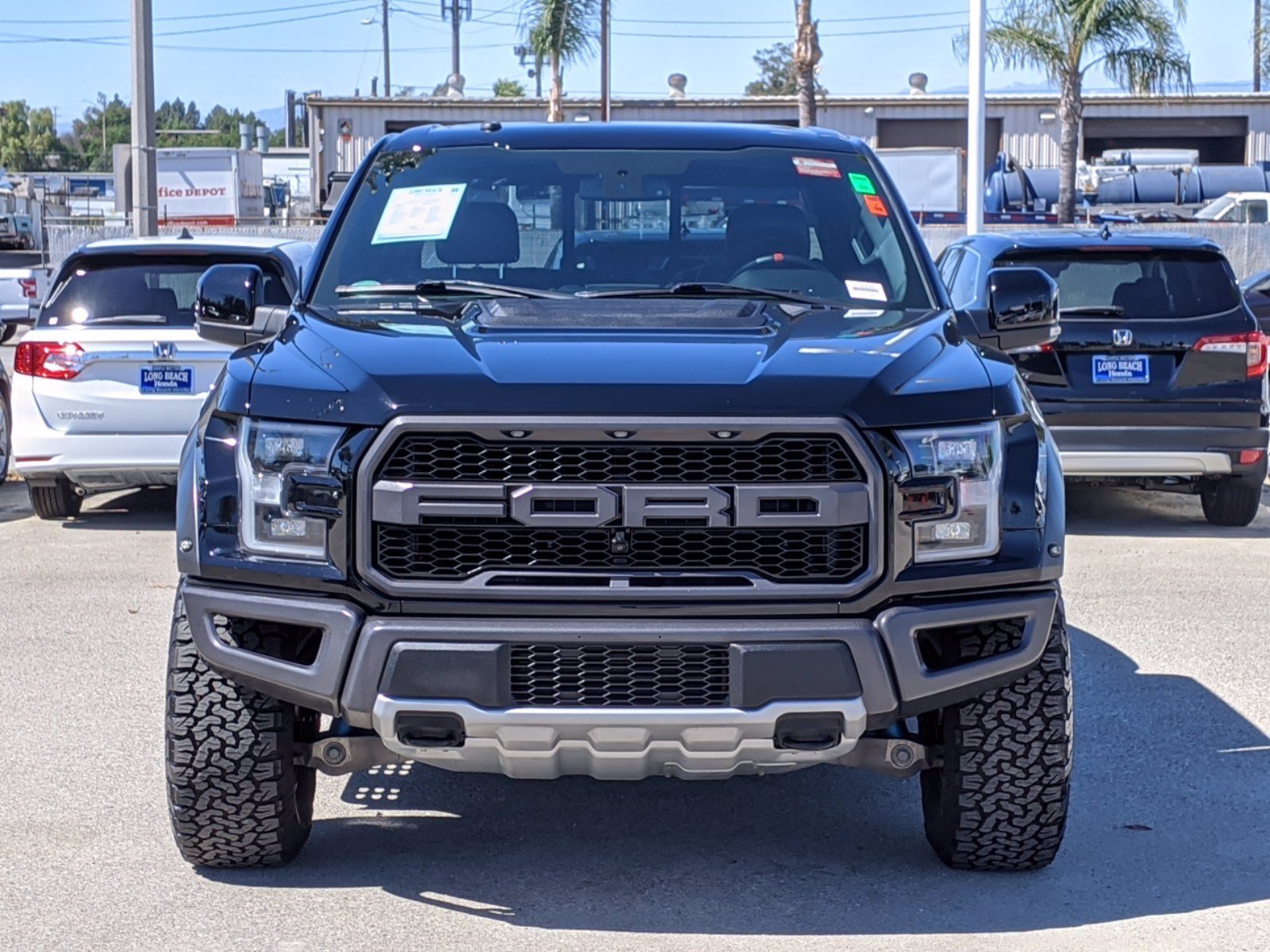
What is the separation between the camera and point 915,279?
18.1 feet

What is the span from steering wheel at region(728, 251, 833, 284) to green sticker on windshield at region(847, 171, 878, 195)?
444 mm

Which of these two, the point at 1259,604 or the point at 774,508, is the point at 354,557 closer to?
the point at 774,508

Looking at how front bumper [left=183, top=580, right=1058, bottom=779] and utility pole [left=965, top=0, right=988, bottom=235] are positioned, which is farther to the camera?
utility pole [left=965, top=0, right=988, bottom=235]

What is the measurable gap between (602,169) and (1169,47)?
84.4 ft

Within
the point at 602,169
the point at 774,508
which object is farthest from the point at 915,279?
the point at 774,508

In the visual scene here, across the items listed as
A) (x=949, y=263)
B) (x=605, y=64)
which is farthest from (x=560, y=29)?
(x=949, y=263)

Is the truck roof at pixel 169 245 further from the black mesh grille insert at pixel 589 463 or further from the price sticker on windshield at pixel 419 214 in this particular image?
the black mesh grille insert at pixel 589 463

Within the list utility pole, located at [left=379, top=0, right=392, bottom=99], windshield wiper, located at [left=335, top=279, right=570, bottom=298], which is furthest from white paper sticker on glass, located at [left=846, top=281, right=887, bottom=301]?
utility pole, located at [left=379, top=0, right=392, bottom=99]

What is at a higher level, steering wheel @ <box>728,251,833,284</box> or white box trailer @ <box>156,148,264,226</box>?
white box trailer @ <box>156,148,264,226</box>

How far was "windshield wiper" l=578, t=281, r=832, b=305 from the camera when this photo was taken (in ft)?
17.3

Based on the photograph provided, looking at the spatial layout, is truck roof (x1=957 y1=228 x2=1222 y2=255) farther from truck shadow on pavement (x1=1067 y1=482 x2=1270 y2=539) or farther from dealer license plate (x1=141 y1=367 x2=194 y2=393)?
dealer license plate (x1=141 y1=367 x2=194 y2=393)

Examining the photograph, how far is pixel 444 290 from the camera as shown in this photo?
17.5ft

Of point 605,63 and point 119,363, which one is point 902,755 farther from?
point 605,63

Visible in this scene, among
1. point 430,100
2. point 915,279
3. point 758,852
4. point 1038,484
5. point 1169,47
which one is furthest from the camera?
point 430,100
